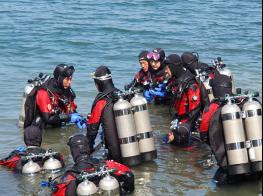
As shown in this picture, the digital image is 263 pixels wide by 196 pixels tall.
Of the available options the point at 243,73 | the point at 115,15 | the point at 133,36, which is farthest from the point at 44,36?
the point at 243,73

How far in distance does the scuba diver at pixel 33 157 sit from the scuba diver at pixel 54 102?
1.28m

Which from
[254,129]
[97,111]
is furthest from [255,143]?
[97,111]

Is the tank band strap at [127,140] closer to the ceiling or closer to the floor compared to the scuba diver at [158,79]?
closer to the floor

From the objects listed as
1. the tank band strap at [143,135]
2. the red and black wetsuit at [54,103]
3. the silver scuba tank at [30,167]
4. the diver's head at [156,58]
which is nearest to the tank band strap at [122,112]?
the tank band strap at [143,135]

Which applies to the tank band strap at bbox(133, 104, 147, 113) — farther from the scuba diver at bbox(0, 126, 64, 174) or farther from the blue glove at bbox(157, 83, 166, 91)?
the blue glove at bbox(157, 83, 166, 91)

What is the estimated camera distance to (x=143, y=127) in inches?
310

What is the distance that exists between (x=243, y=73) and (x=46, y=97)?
643 cm

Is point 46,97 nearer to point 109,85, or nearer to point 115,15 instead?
point 109,85

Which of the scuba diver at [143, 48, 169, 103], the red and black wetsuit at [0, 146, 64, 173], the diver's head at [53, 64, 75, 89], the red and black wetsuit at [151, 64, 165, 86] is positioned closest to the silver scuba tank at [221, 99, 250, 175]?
the red and black wetsuit at [0, 146, 64, 173]

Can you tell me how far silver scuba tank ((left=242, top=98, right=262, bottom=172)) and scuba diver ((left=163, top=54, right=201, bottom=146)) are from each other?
173 centimetres

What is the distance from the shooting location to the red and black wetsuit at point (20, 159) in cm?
801

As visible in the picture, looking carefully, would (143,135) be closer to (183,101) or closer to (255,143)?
(183,101)

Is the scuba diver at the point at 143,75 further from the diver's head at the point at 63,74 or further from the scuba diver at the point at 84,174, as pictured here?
the scuba diver at the point at 84,174

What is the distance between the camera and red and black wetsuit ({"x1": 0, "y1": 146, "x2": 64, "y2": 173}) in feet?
26.3
